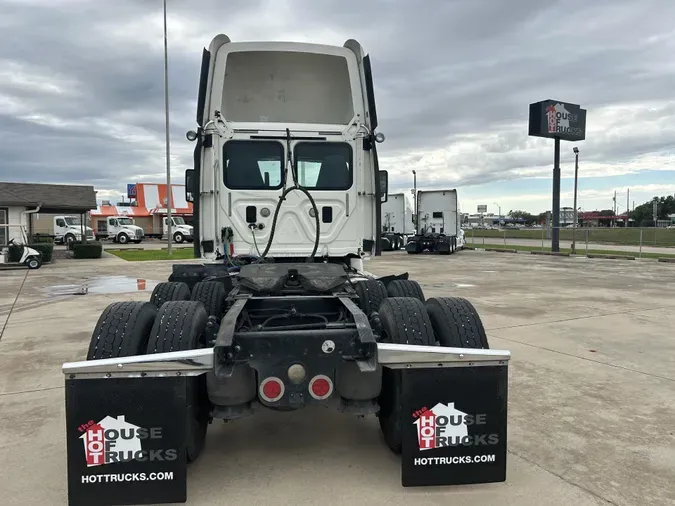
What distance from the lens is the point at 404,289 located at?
17.4ft

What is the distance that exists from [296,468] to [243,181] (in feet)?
9.96

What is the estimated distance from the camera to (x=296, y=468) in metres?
3.59

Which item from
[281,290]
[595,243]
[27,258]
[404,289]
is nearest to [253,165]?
[281,290]

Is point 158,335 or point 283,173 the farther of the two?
point 283,173

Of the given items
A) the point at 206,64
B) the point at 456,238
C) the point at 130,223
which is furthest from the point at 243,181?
the point at 130,223

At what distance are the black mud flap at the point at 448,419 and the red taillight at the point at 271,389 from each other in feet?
2.39

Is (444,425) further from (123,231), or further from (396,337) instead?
(123,231)

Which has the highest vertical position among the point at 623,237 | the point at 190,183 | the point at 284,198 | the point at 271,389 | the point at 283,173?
the point at 283,173

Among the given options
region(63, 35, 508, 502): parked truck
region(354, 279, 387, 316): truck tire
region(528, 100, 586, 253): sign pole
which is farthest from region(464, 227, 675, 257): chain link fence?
region(354, 279, 387, 316): truck tire

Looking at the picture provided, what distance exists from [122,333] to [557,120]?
29803mm

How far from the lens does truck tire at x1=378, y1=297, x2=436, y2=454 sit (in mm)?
3387

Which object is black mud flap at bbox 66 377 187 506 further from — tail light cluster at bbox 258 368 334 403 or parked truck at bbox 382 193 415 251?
parked truck at bbox 382 193 415 251

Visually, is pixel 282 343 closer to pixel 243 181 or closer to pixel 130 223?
pixel 243 181

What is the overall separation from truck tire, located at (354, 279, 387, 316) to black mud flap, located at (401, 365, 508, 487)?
1891mm
